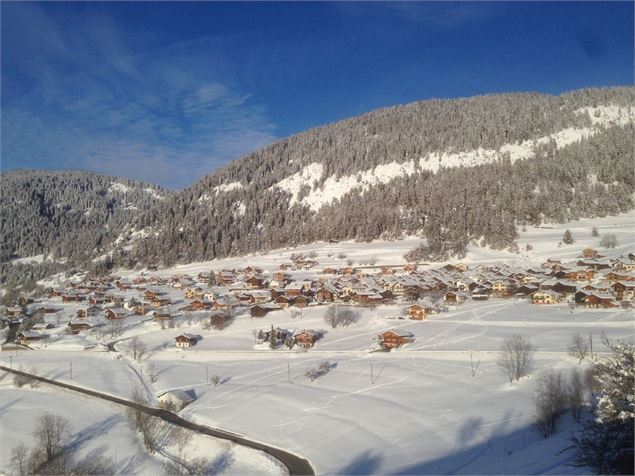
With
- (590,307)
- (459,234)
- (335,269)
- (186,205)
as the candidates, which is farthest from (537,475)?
(186,205)

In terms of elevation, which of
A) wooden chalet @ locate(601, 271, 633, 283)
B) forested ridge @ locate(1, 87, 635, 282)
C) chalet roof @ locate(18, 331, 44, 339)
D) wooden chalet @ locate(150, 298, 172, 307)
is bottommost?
chalet roof @ locate(18, 331, 44, 339)

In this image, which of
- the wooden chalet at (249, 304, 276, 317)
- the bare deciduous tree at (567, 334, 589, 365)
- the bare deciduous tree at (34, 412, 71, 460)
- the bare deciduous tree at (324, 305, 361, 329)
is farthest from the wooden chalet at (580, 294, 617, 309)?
the bare deciduous tree at (34, 412, 71, 460)

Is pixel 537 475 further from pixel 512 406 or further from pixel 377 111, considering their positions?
pixel 377 111

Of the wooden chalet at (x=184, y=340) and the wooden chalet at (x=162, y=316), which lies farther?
the wooden chalet at (x=162, y=316)

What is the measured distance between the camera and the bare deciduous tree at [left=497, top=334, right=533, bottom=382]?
2554 centimetres

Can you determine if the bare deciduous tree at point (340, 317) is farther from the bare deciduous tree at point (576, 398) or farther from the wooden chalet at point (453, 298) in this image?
the bare deciduous tree at point (576, 398)

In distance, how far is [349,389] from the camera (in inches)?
1081

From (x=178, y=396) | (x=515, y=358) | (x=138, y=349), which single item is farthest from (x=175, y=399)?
(x=515, y=358)

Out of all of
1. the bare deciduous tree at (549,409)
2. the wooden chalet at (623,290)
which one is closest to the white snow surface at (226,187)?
Result: the wooden chalet at (623,290)

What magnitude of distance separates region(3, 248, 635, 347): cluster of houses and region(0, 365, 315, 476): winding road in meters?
9.89

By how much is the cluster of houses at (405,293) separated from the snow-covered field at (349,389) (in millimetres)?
2063

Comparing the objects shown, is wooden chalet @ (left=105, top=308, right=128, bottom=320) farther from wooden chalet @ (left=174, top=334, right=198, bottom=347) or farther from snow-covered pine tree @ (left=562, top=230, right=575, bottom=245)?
snow-covered pine tree @ (left=562, top=230, right=575, bottom=245)

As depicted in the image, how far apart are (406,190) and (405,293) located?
61.2 metres

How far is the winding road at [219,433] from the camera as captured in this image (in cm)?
Answer: 1961
